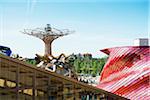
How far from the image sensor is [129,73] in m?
17.8

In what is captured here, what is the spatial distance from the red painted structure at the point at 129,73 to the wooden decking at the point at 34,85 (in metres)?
8.47

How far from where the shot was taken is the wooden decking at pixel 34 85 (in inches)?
273

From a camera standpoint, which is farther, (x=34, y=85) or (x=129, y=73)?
(x=129, y=73)

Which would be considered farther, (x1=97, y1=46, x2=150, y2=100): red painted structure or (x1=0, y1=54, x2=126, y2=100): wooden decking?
(x1=97, y1=46, x2=150, y2=100): red painted structure

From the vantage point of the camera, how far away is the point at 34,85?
24.5 ft

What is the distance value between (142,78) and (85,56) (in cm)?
3806

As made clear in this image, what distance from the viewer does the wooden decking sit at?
22.7 feet

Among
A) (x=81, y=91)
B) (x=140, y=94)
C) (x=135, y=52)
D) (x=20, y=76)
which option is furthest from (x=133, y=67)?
(x=20, y=76)

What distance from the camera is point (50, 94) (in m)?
7.74

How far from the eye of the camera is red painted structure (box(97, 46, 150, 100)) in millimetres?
16703

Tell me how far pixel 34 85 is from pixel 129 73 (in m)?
11.0

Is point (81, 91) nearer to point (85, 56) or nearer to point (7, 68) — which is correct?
point (7, 68)

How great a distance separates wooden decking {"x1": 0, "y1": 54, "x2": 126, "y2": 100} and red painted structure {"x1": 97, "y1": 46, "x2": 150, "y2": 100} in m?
8.47

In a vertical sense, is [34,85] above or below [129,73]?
above
